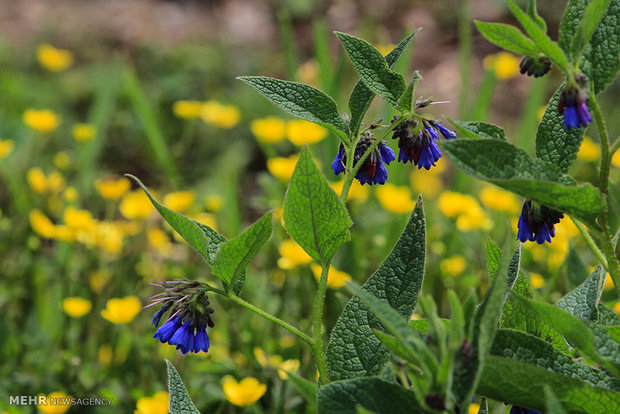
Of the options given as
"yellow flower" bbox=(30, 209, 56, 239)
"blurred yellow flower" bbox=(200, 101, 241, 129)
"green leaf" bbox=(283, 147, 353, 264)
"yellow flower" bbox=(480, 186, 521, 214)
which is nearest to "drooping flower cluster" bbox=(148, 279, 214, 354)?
"green leaf" bbox=(283, 147, 353, 264)

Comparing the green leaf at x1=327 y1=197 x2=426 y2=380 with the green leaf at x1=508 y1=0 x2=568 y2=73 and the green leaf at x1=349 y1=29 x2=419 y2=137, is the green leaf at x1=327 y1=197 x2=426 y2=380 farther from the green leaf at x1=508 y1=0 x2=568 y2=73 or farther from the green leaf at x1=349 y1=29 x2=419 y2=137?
the green leaf at x1=508 y1=0 x2=568 y2=73

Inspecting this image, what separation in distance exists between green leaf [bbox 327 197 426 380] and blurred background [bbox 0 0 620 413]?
12 centimetres

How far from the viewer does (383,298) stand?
87 cm

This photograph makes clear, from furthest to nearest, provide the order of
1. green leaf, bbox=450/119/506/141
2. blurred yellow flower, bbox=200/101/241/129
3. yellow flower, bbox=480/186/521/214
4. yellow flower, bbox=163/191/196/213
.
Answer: blurred yellow flower, bbox=200/101/241/129 < yellow flower, bbox=480/186/521/214 < yellow flower, bbox=163/191/196/213 < green leaf, bbox=450/119/506/141

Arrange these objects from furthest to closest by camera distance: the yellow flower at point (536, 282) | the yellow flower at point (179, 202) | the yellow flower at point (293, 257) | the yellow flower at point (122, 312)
Result: the yellow flower at point (179, 202), the yellow flower at point (536, 282), the yellow flower at point (293, 257), the yellow flower at point (122, 312)

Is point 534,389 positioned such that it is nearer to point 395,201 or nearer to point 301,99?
point 301,99

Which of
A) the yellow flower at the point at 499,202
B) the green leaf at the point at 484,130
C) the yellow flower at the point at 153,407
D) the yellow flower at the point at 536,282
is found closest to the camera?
the green leaf at the point at 484,130

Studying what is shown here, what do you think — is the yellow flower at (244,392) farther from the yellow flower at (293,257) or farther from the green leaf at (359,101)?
the green leaf at (359,101)

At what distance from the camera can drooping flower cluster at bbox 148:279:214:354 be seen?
86 centimetres

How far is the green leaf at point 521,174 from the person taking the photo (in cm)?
69

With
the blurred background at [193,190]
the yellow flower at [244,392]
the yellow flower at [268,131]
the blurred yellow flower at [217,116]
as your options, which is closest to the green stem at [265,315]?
the blurred background at [193,190]

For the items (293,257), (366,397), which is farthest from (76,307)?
(366,397)

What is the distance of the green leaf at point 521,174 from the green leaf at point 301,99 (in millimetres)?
203

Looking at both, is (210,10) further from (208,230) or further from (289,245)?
(208,230)
